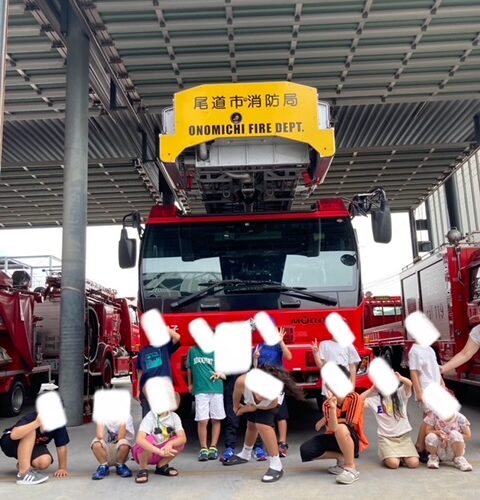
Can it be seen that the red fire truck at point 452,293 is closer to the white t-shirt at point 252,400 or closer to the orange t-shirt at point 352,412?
the orange t-shirt at point 352,412

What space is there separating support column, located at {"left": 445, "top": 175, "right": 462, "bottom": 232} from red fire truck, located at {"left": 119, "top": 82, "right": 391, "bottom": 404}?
10.9 meters

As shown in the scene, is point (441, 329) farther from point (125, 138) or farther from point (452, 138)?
point (125, 138)

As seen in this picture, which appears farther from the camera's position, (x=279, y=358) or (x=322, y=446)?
(x=279, y=358)

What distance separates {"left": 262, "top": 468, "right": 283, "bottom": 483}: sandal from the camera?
196 inches

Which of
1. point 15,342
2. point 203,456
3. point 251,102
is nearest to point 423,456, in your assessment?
point 203,456

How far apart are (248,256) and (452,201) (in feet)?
41.5

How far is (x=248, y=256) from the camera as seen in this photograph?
21.7 ft

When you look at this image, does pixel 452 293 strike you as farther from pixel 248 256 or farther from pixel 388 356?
pixel 388 356

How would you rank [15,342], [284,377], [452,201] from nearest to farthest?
[284,377] → [15,342] → [452,201]

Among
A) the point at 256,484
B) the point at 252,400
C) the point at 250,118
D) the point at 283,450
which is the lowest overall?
the point at 256,484

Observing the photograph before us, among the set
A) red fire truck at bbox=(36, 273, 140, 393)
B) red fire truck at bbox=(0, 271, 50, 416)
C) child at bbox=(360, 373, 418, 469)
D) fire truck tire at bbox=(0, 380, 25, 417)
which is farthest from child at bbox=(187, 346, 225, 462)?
fire truck tire at bbox=(0, 380, 25, 417)

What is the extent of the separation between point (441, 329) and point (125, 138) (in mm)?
→ 8503

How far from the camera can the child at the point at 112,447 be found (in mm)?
5344

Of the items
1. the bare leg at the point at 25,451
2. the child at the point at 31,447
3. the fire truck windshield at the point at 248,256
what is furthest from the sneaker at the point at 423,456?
the bare leg at the point at 25,451
